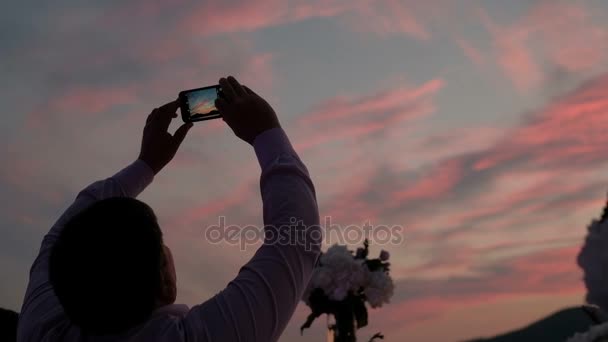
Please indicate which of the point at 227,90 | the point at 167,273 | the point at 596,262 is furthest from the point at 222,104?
the point at 596,262

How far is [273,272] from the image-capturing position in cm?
141

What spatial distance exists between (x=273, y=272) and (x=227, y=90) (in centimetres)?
53

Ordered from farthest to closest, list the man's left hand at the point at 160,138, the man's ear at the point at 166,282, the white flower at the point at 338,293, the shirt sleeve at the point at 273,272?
1. the white flower at the point at 338,293
2. the man's left hand at the point at 160,138
3. the man's ear at the point at 166,282
4. the shirt sleeve at the point at 273,272

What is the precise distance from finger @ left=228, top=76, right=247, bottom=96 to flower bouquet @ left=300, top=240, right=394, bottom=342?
378cm

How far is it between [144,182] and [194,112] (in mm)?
323

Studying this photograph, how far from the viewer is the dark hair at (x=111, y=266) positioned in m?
1.44

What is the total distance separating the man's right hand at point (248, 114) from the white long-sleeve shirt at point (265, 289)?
0.03 metres

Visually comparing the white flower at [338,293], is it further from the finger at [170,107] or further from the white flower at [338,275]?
the finger at [170,107]

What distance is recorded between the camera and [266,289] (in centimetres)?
141

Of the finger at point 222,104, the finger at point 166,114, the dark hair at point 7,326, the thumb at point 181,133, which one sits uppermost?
the finger at point 166,114

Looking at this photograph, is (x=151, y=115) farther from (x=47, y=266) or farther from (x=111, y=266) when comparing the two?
(x=111, y=266)

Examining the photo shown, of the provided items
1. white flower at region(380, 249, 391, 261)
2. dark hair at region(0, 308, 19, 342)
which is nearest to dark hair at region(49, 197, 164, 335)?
dark hair at region(0, 308, 19, 342)

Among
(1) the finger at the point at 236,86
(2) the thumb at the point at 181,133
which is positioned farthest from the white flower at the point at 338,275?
(1) the finger at the point at 236,86

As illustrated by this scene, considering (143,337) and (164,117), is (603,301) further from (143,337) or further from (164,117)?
(164,117)
